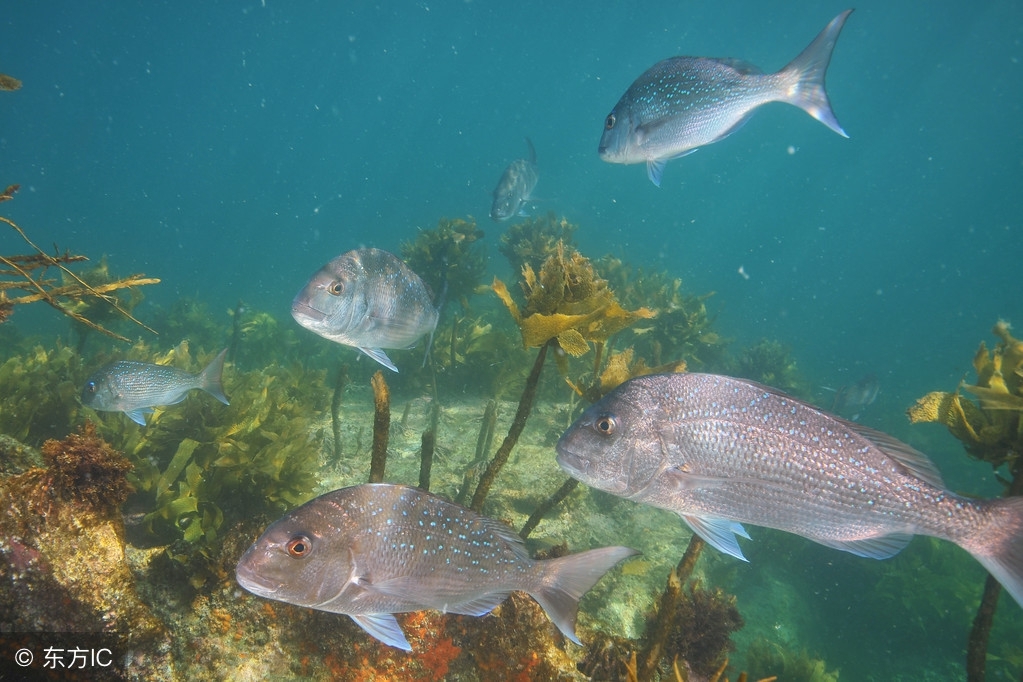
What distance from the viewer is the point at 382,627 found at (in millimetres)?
2188

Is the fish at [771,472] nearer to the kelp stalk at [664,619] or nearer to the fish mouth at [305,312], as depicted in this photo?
the kelp stalk at [664,619]

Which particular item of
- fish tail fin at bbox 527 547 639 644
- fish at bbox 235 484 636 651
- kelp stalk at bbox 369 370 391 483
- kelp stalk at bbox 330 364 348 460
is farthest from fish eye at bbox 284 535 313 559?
kelp stalk at bbox 330 364 348 460

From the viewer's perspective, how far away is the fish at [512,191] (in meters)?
9.16

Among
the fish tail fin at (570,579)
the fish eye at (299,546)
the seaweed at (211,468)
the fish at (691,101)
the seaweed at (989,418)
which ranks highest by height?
the fish at (691,101)

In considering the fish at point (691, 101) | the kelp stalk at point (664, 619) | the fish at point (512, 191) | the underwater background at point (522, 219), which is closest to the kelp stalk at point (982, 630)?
the kelp stalk at point (664, 619)

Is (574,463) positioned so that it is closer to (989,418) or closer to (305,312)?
(305,312)

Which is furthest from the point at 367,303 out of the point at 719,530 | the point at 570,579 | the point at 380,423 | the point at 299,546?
the point at 719,530

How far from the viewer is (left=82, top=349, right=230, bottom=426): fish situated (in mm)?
4734

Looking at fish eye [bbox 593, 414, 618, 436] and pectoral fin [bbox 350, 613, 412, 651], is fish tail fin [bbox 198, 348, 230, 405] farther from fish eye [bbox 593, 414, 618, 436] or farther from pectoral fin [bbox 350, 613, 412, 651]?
fish eye [bbox 593, 414, 618, 436]

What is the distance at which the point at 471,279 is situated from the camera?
32.4ft

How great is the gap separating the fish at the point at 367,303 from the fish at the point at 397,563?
1.16 metres

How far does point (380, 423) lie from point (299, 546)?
3.13 ft

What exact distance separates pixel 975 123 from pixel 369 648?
122887 millimetres

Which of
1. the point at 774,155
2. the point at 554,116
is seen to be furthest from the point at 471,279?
the point at 774,155
